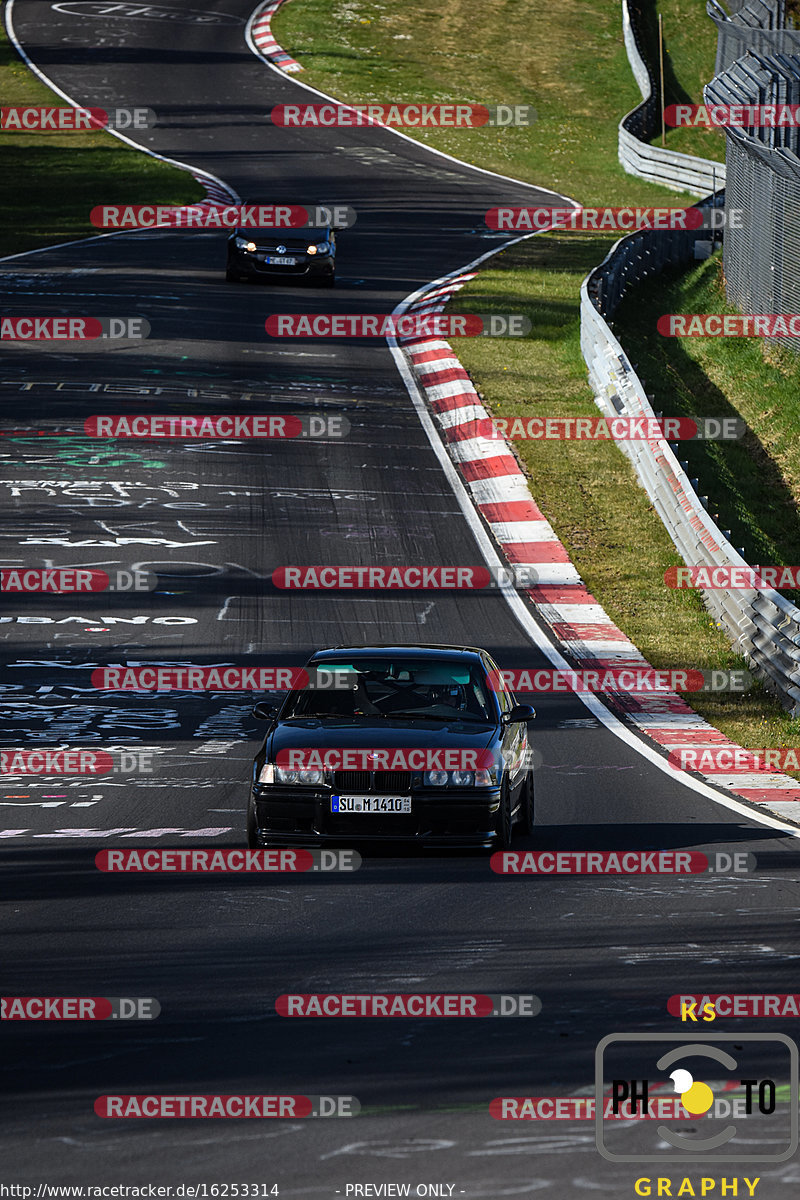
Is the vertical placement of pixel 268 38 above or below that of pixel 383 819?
above

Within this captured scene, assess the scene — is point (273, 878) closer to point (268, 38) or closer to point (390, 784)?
point (390, 784)

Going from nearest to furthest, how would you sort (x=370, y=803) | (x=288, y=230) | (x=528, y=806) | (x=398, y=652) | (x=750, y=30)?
(x=370, y=803) < (x=528, y=806) < (x=398, y=652) < (x=288, y=230) < (x=750, y=30)

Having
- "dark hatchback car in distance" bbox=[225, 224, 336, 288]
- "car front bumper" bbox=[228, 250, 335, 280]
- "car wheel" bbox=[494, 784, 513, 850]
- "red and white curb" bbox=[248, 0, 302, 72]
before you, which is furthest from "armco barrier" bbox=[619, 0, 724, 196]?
"car wheel" bbox=[494, 784, 513, 850]

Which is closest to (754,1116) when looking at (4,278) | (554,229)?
(4,278)

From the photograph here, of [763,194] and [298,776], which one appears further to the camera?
[763,194]

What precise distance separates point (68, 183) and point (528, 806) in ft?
128

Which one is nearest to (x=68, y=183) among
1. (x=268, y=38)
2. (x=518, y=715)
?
(x=268, y=38)

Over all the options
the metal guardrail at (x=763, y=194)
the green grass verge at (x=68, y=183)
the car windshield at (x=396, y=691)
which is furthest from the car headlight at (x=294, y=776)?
the green grass verge at (x=68, y=183)

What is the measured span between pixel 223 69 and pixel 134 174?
18.2 metres

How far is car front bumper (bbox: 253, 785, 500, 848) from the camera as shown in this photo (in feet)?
35.2

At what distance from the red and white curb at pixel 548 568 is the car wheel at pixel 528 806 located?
1.99 meters

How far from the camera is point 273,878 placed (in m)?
10.4

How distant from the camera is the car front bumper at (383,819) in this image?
10.7 meters

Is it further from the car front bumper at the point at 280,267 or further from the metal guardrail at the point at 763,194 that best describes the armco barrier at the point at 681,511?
the car front bumper at the point at 280,267
